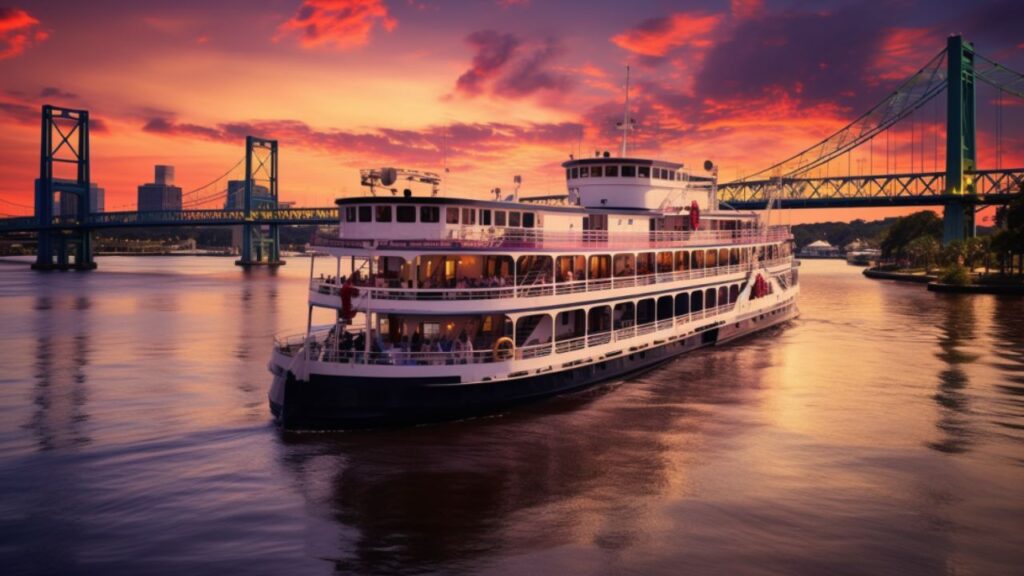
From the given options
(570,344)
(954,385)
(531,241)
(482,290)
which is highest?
(531,241)

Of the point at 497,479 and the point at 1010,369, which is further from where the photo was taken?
the point at 1010,369

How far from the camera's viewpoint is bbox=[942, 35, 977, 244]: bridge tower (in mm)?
114000

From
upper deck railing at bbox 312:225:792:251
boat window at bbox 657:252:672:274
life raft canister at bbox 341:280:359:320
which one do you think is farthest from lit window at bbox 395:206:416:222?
boat window at bbox 657:252:672:274

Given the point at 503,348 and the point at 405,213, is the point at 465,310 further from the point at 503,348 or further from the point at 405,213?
the point at 405,213

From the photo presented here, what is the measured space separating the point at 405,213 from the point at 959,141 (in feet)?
383

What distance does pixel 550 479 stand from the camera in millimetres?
19656

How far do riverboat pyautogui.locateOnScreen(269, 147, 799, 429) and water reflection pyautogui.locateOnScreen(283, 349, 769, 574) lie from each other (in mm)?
1085

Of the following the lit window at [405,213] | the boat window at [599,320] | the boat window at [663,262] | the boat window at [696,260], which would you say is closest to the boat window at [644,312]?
the boat window at [663,262]

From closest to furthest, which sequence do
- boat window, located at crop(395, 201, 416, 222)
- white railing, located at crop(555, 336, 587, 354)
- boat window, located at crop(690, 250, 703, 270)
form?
boat window, located at crop(395, 201, 416, 222) < white railing, located at crop(555, 336, 587, 354) < boat window, located at crop(690, 250, 703, 270)

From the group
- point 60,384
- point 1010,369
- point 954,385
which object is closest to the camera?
point 954,385

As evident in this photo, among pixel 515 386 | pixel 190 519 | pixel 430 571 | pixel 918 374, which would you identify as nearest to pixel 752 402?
pixel 515 386

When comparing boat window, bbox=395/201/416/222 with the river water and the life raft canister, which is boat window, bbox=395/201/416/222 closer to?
the life raft canister

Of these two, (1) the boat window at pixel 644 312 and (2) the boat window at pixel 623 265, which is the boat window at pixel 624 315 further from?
(2) the boat window at pixel 623 265

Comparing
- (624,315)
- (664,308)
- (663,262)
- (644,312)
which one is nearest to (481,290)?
(624,315)
